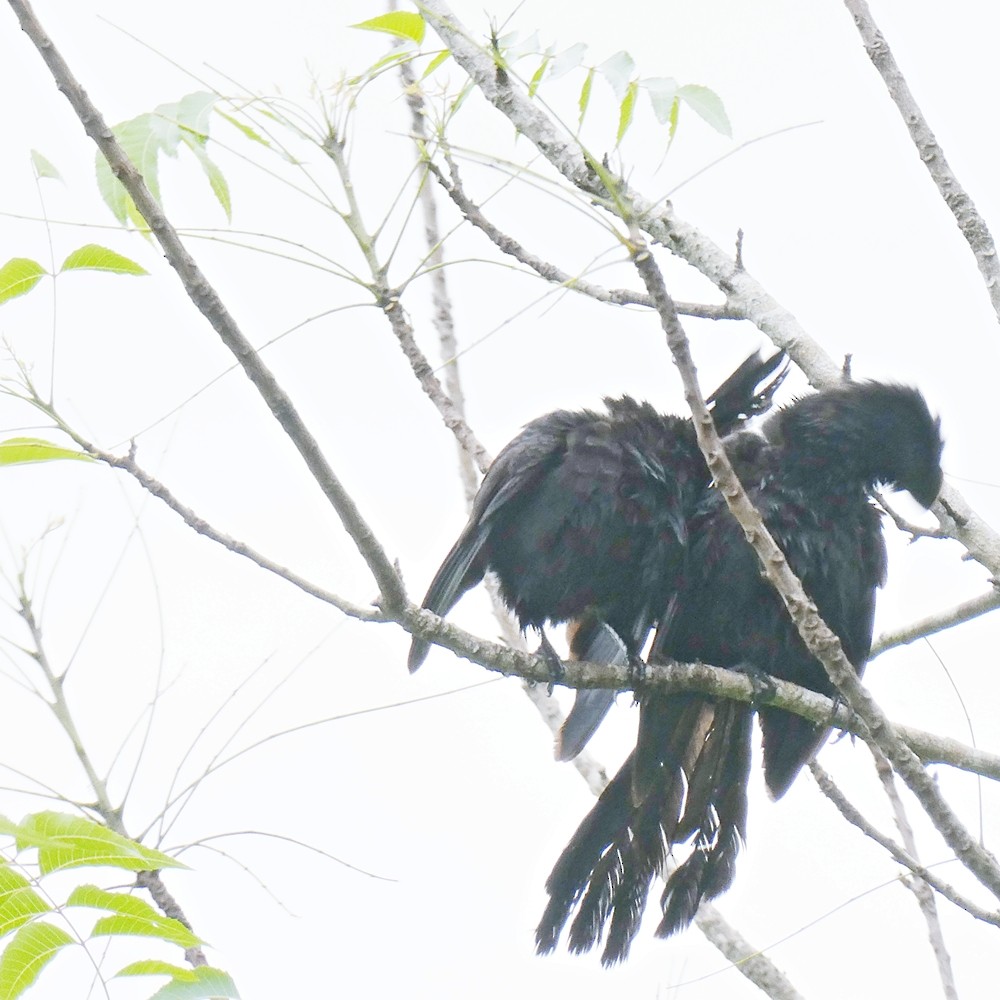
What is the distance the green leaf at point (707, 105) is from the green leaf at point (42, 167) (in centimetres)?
113

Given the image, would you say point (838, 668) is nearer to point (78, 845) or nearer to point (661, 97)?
point (661, 97)

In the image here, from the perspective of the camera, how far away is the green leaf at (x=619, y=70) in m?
2.14

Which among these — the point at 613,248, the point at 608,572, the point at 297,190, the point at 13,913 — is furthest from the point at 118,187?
the point at 608,572

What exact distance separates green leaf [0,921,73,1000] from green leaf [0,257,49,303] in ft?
3.25

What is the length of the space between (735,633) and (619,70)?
6.08 ft

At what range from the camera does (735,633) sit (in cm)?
358

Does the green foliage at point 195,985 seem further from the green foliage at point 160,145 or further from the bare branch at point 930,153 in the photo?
the bare branch at point 930,153

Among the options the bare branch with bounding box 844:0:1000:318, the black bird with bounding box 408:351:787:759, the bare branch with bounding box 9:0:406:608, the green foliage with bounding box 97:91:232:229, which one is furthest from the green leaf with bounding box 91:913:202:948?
the bare branch with bounding box 844:0:1000:318

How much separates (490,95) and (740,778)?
2.07 meters

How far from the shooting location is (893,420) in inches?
144

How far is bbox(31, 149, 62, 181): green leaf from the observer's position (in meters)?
2.11

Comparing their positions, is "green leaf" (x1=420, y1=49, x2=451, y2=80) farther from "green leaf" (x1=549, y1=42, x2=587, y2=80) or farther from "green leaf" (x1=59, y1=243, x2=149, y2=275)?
"green leaf" (x1=59, y1=243, x2=149, y2=275)

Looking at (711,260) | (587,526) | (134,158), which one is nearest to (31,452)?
(134,158)

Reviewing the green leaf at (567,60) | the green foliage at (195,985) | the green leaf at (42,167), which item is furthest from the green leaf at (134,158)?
the green foliage at (195,985)
